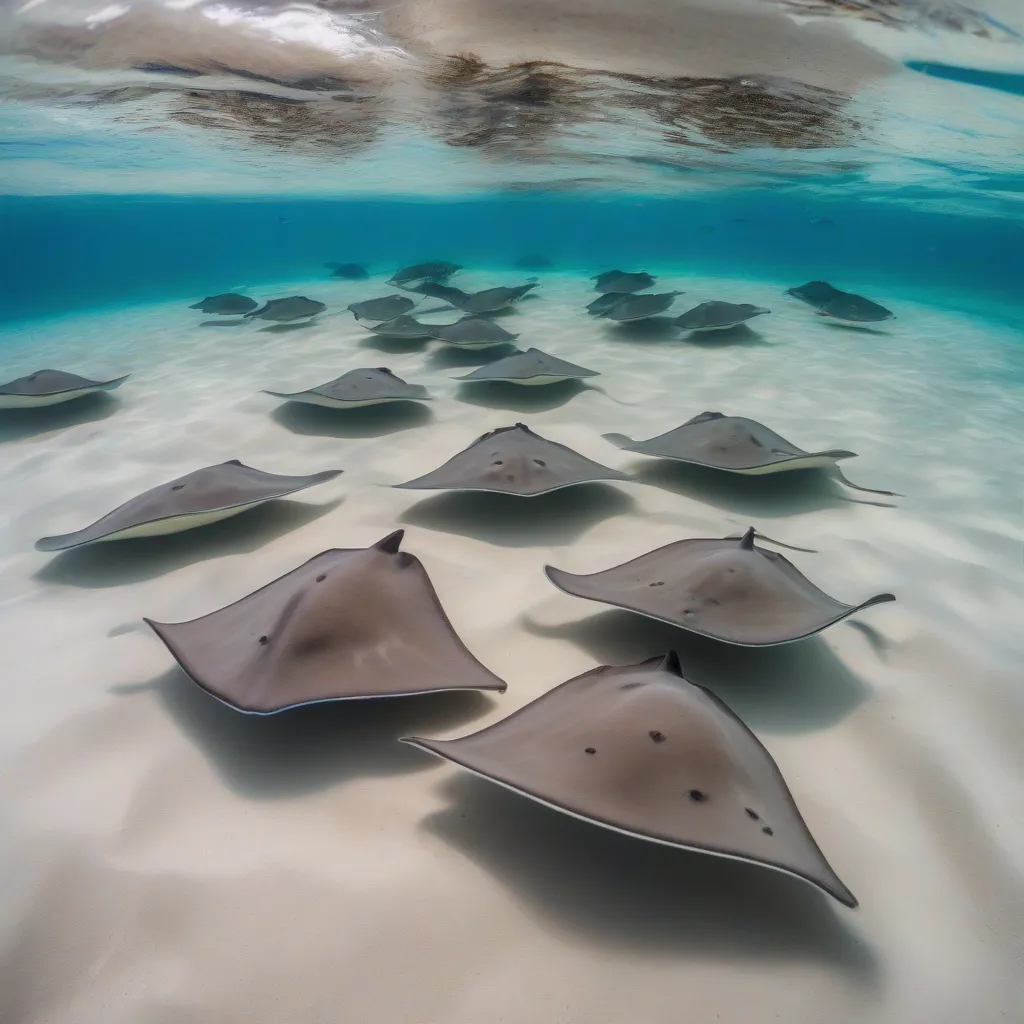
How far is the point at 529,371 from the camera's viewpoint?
7.52m

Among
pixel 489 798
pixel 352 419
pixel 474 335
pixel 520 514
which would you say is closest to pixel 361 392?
pixel 352 419

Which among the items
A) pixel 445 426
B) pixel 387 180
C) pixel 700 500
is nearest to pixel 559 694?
pixel 700 500

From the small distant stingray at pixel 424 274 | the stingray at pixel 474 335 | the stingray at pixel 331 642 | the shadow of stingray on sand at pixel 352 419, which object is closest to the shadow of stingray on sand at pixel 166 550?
the stingray at pixel 331 642

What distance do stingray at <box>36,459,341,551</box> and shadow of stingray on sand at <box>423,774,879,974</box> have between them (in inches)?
114

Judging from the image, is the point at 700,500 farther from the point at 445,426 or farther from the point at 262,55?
the point at 262,55

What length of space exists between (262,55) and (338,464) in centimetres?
1002

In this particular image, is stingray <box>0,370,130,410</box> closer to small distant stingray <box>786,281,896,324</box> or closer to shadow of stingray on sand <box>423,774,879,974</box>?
shadow of stingray on sand <box>423,774,879,974</box>

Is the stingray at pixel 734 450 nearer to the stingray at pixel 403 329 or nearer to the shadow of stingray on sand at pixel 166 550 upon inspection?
the shadow of stingray on sand at pixel 166 550

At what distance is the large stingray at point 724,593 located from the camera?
122 inches

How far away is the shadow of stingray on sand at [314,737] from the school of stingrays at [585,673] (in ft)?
1.06

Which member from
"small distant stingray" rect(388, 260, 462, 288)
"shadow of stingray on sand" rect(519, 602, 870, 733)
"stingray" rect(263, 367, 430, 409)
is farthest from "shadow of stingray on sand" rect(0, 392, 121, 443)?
"small distant stingray" rect(388, 260, 462, 288)

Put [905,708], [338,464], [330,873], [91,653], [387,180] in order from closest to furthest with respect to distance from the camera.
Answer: [330,873]
[905,708]
[91,653]
[338,464]
[387,180]

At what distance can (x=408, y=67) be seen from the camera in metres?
12.5

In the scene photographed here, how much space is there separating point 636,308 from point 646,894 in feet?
34.8
